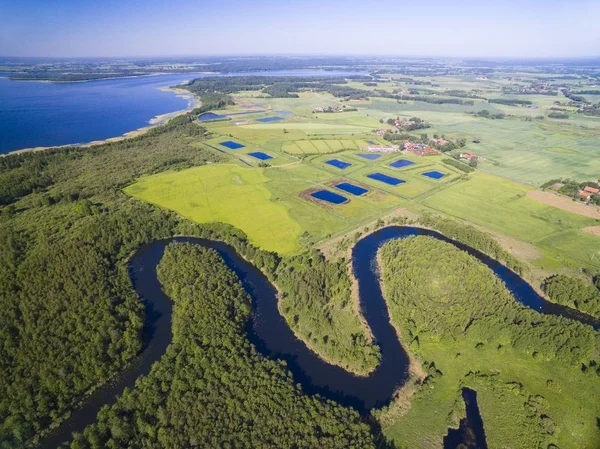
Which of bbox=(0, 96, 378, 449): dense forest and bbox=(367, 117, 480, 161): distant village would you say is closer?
bbox=(0, 96, 378, 449): dense forest

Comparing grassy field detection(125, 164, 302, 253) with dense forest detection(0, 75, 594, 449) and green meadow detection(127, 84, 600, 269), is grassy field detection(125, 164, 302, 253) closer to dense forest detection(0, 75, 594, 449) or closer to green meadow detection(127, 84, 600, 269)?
green meadow detection(127, 84, 600, 269)

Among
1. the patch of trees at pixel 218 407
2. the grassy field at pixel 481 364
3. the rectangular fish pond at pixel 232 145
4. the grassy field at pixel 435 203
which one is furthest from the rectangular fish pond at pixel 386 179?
the patch of trees at pixel 218 407

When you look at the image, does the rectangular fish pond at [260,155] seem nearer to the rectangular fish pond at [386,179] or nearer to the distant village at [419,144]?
the rectangular fish pond at [386,179]

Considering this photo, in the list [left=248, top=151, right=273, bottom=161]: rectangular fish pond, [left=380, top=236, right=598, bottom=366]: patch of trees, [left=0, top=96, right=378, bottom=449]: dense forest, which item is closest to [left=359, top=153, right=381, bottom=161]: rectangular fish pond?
[left=248, top=151, right=273, bottom=161]: rectangular fish pond

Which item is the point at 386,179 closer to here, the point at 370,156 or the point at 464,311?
the point at 370,156

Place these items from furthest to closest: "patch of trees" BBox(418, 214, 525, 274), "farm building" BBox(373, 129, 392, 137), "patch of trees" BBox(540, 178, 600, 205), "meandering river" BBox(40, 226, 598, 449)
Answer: "farm building" BBox(373, 129, 392, 137), "patch of trees" BBox(540, 178, 600, 205), "patch of trees" BBox(418, 214, 525, 274), "meandering river" BBox(40, 226, 598, 449)

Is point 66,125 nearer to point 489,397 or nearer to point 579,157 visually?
point 489,397

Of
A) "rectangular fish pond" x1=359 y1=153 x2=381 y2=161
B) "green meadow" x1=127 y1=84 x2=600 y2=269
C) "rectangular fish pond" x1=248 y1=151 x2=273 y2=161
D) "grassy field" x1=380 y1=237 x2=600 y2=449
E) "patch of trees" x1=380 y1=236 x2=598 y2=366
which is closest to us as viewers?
"grassy field" x1=380 y1=237 x2=600 y2=449
